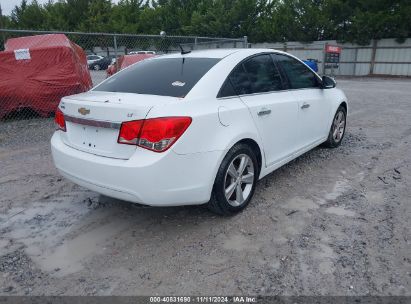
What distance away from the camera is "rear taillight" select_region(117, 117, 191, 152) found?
2795 mm

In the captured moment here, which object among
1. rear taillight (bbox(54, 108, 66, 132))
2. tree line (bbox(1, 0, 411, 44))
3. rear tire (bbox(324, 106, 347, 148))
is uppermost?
tree line (bbox(1, 0, 411, 44))

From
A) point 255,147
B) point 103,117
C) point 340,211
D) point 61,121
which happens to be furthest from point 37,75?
point 340,211

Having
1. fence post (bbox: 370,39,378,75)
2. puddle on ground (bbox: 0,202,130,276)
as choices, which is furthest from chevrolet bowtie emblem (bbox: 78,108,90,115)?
fence post (bbox: 370,39,378,75)

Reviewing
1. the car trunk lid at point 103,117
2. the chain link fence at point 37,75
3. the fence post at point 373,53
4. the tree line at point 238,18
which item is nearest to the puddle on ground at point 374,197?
the car trunk lid at point 103,117

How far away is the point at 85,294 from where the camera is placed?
251 cm

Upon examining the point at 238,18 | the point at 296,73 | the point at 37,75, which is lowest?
the point at 37,75

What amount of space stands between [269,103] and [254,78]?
31 centimetres

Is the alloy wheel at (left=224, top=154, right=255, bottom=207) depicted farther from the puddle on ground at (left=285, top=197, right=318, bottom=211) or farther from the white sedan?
the puddle on ground at (left=285, top=197, right=318, bottom=211)

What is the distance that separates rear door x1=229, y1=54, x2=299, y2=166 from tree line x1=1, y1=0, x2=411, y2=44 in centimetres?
2133

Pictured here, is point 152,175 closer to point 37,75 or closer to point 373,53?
point 37,75

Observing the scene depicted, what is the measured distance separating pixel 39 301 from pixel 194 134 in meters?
1.62

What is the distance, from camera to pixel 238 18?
103 ft

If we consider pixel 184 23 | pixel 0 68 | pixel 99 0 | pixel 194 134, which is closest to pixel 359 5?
pixel 184 23

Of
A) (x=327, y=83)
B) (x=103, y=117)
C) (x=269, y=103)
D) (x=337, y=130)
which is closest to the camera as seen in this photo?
(x=103, y=117)
